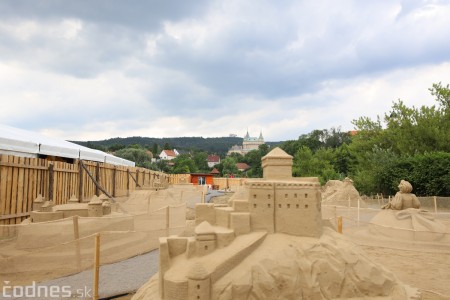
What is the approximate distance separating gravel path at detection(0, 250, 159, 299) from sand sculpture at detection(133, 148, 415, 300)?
68.9 inches

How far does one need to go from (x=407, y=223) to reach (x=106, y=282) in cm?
1289

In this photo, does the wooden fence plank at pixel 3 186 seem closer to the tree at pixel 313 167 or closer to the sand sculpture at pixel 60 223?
the sand sculpture at pixel 60 223

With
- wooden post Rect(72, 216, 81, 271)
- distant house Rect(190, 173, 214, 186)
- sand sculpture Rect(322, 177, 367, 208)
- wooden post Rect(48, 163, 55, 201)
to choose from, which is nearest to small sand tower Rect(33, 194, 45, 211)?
wooden post Rect(48, 163, 55, 201)

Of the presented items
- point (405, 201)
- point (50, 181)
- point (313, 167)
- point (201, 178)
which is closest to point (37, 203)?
point (50, 181)

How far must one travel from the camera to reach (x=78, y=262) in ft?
31.3

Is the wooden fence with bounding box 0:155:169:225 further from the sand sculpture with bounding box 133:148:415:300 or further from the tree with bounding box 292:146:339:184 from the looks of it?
the tree with bounding box 292:146:339:184

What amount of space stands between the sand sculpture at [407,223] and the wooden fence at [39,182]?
1501cm

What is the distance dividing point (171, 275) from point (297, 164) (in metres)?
43.8

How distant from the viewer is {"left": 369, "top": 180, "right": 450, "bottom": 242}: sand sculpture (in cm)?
1397

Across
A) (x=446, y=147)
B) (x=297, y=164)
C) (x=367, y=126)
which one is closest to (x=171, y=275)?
(x=446, y=147)

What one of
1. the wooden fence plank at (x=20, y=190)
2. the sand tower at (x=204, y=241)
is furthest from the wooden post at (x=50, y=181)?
the sand tower at (x=204, y=241)

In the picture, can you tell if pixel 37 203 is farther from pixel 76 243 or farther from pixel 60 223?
pixel 76 243

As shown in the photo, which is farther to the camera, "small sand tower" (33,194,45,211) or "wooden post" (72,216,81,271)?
"small sand tower" (33,194,45,211)

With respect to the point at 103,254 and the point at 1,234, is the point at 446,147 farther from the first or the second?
the point at 1,234
